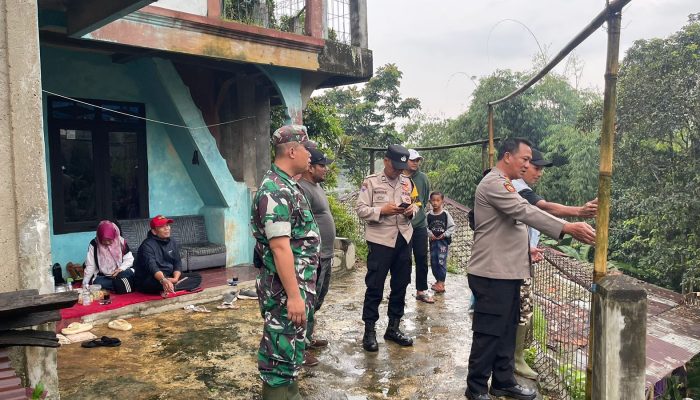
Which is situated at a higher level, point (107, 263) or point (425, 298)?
point (107, 263)

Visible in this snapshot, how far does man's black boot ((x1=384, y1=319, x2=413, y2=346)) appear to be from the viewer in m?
4.77

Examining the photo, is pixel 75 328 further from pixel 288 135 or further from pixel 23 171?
pixel 288 135

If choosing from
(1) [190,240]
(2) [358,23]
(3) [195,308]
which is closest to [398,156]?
(3) [195,308]

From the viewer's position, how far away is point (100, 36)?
18.4 feet

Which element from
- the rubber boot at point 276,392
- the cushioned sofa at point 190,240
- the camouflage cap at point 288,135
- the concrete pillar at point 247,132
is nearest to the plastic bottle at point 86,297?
the cushioned sofa at point 190,240

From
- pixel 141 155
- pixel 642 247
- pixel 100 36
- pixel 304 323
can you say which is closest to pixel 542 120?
pixel 642 247

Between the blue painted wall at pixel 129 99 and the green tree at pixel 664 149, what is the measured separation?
36.1 ft

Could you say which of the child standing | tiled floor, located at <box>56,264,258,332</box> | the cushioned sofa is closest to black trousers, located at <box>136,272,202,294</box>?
tiled floor, located at <box>56,264,258,332</box>

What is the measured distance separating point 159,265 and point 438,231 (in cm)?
352

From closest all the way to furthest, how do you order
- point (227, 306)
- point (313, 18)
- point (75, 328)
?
1. point (75, 328)
2. point (227, 306)
3. point (313, 18)

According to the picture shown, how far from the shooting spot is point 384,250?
4.50 meters

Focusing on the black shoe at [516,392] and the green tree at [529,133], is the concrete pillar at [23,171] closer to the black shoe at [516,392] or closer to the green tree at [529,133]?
the black shoe at [516,392]

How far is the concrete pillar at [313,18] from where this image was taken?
24.4 feet

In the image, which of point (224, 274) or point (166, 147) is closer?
point (224, 274)
